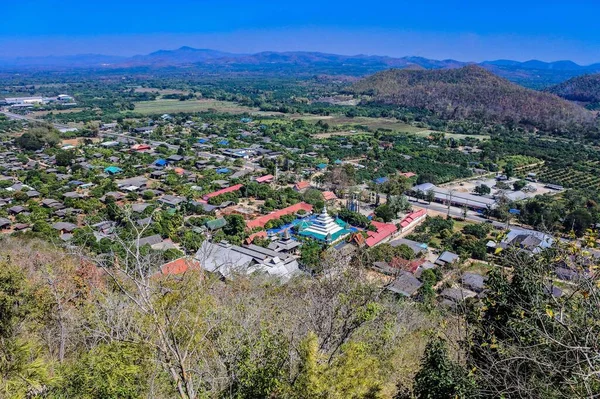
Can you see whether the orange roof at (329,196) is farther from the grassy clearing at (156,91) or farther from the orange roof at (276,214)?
the grassy clearing at (156,91)

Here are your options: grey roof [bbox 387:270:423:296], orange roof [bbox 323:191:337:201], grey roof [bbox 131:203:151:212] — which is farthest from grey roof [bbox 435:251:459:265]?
grey roof [bbox 131:203:151:212]

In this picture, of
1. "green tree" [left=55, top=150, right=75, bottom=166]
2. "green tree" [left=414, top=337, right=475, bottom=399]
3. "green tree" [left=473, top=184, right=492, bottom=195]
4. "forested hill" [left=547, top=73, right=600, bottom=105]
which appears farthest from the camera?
"forested hill" [left=547, top=73, right=600, bottom=105]

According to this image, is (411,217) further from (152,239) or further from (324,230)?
(152,239)

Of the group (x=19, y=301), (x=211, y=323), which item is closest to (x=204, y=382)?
(x=211, y=323)

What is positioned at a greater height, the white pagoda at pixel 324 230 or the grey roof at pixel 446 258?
the white pagoda at pixel 324 230

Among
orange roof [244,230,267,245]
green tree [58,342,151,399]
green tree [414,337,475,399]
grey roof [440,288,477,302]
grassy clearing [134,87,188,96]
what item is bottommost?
grey roof [440,288,477,302]

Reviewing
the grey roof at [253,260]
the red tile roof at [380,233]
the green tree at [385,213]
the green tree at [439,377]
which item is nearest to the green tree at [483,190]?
the green tree at [385,213]

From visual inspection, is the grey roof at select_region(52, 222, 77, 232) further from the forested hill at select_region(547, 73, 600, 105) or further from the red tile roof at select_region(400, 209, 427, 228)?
the forested hill at select_region(547, 73, 600, 105)
